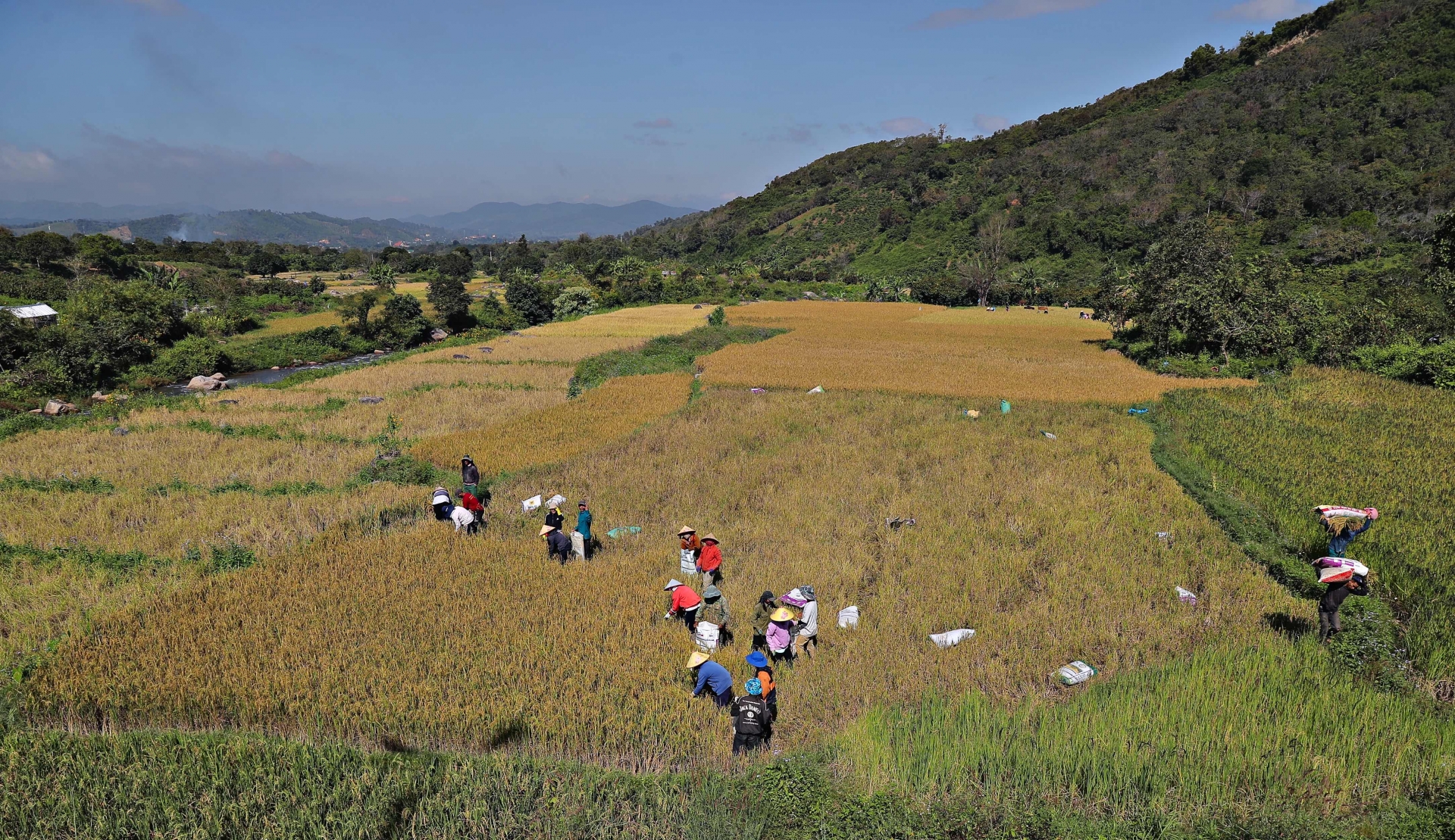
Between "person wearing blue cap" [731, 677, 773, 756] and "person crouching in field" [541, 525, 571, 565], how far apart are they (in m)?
4.83

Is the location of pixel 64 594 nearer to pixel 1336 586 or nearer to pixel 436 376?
pixel 1336 586

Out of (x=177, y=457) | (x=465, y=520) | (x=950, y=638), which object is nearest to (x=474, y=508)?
(x=465, y=520)

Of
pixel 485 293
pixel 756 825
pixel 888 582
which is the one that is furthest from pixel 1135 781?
pixel 485 293

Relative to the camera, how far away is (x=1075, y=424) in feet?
60.1

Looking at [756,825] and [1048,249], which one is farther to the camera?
[1048,249]

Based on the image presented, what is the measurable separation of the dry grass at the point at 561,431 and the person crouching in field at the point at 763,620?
920 centimetres

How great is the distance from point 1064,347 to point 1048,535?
29139 millimetres

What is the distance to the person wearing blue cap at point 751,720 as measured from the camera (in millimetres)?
5395

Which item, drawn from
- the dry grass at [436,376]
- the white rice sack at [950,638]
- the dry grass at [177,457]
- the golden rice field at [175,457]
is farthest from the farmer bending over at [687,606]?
the dry grass at [436,376]

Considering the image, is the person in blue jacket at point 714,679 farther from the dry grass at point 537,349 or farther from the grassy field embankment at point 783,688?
the dry grass at point 537,349

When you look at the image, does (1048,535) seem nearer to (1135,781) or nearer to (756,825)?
(1135,781)

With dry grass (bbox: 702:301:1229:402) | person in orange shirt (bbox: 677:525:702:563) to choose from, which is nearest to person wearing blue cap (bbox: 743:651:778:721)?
person in orange shirt (bbox: 677:525:702:563)

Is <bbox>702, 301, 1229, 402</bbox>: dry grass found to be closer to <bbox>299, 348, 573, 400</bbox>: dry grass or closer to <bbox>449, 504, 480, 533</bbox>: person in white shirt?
<bbox>299, 348, 573, 400</bbox>: dry grass

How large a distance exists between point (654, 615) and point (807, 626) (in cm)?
222
